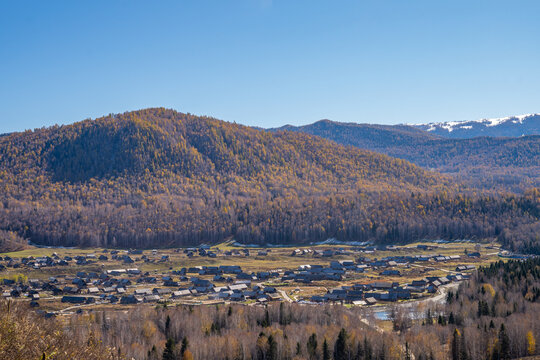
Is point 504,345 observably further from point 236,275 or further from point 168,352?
point 236,275

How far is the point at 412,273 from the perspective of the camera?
11219 cm

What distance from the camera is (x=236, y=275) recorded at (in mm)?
113062

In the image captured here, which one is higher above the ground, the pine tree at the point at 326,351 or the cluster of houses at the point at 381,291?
the pine tree at the point at 326,351

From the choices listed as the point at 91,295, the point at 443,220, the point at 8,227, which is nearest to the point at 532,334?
the point at 91,295

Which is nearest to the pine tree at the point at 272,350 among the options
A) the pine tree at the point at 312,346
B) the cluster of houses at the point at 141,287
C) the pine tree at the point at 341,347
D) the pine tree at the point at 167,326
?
the pine tree at the point at 312,346

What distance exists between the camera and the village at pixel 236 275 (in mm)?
A: 88250

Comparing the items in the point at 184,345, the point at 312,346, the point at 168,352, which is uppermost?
the point at 184,345

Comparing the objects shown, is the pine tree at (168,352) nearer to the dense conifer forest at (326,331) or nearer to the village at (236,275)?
the dense conifer forest at (326,331)

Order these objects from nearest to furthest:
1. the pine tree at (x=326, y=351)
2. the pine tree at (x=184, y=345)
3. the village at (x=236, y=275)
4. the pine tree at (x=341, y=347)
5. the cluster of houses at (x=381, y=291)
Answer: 1. the pine tree at (x=184, y=345)
2. the pine tree at (x=326, y=351)
3. the pine tree at (x=341, y=347)
4. the cluster of houses at (x=381, y=291)
5. the village at (x=236, y=275)

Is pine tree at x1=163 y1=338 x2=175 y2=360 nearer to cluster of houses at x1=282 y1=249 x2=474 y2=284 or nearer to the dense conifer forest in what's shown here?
the dense conifer forest

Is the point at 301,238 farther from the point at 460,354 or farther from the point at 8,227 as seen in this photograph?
the point at 460,354

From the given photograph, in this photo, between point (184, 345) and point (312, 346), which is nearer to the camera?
point (184, 345)

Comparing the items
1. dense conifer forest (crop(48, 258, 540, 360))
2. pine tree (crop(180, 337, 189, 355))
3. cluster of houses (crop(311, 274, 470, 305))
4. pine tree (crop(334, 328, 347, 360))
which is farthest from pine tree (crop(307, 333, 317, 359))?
cluster of houses (crop(311, 274, 470, 305))

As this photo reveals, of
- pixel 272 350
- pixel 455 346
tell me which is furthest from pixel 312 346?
pixel 455 346
